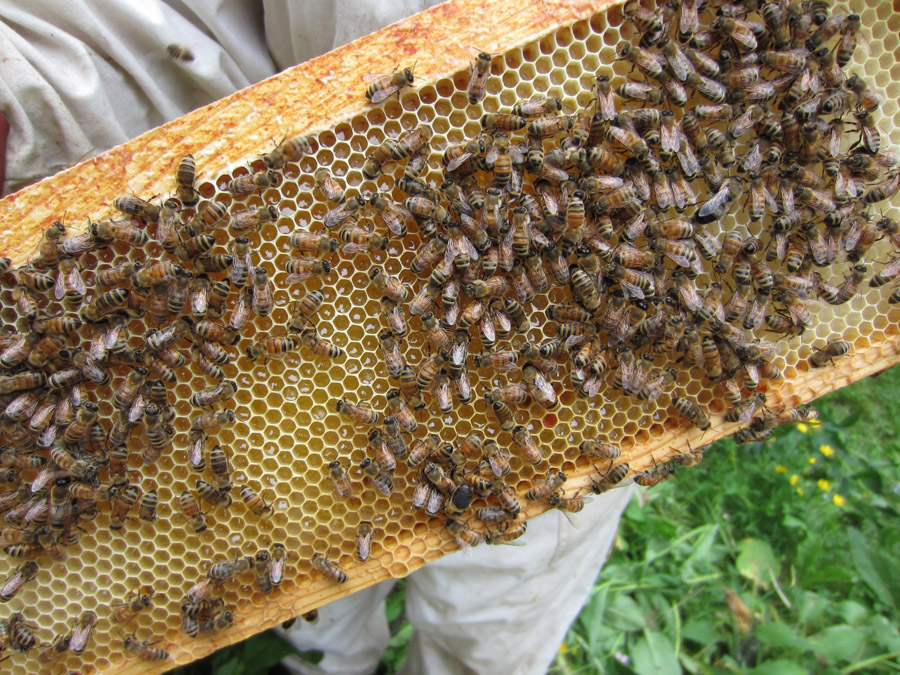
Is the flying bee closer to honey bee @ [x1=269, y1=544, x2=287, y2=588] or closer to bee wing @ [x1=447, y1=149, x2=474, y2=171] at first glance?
honey bee @ [x1=269, y1=544, x2=287, y2=588]

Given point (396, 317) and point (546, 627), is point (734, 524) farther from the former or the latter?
point (396, 317)

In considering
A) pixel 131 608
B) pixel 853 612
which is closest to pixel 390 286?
pixel 131 608

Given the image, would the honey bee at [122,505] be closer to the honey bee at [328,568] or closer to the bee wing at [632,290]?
the honey bee at [328,568]

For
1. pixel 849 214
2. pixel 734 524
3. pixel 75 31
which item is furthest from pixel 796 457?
pixel 75 31

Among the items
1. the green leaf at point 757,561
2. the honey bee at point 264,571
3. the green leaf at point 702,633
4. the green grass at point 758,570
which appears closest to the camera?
the honey bee at point 264,571

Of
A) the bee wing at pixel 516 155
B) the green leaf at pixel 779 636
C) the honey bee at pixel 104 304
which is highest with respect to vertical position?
the bee wing at pixel 516 155

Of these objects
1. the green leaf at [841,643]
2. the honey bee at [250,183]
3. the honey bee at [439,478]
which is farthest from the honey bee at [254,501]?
the green leaf at [841,643]

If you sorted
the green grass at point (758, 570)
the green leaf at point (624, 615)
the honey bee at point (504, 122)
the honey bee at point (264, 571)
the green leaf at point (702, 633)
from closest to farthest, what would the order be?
the honey bee at point (504, 122), the honey bee at point (264, 571), the green grass at point (758, 570), the green leaf at point (702, 633), the green leaf at point (624, 615)
